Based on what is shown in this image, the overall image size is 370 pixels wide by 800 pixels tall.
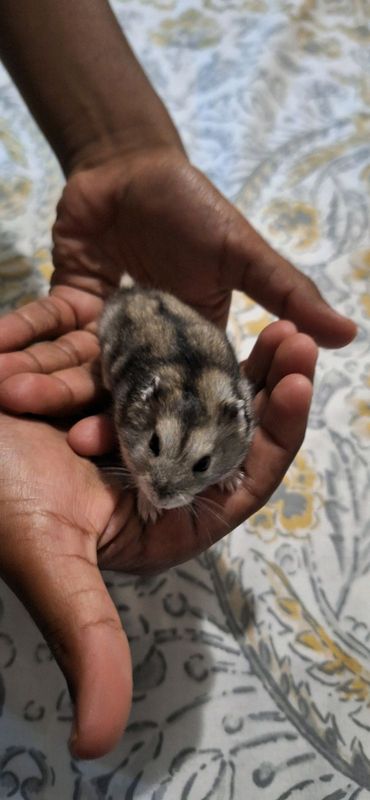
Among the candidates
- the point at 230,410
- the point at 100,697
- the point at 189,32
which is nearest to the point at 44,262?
the point at 230,410

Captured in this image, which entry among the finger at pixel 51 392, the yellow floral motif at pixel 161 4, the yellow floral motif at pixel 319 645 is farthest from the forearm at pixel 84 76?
the yellow floral motif at pixel 319 645

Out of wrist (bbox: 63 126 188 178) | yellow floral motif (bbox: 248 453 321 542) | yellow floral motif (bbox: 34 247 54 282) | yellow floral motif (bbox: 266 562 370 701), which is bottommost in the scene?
yellow floral motif (bbox: 266 562 370 701)

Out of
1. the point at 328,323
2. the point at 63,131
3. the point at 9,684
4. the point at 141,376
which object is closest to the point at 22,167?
the point at 63,131

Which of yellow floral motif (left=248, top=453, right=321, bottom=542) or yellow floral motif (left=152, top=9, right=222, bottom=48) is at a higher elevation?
yellow floral motif (left=152, top=9, right=222, bottom=48)

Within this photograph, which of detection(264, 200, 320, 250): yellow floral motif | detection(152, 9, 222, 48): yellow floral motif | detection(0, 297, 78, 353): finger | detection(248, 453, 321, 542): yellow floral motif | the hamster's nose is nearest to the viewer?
the hamster's nose

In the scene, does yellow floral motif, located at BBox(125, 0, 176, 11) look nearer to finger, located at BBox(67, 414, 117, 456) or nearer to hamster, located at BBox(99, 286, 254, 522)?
hamster, located at BBox(99, 286, 254, 522)

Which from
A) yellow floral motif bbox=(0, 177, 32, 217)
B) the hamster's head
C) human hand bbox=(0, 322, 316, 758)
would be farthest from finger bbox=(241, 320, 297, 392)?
yellow floral motif bbox=(0, 177, 32, 217)

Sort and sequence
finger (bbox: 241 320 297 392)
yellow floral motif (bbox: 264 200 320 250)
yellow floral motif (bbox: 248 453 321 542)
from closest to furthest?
finger (bbox: 241 320 297 392), yellow floral motif (bbox: 248 453 321 542), yellow floral motif (bbox: 264 200 320 250)
